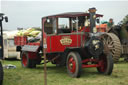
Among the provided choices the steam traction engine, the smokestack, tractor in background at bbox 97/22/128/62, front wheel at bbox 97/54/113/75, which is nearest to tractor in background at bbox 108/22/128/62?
tractor in background at bbox 97/22/128/62

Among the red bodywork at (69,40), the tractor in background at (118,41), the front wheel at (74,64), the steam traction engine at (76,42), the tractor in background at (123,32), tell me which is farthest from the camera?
the tractor in background at (123,32)

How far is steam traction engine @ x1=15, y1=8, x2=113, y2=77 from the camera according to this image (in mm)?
8125

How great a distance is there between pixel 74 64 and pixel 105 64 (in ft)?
4.69

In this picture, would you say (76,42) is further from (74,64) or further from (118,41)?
(118,41)

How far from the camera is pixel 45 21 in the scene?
32.0 feet

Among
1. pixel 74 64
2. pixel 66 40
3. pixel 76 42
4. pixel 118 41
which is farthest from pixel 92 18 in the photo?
pixel 118 41

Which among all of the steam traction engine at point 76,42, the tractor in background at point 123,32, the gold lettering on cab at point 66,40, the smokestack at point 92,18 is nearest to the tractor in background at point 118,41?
the tractor in background at point 123,32

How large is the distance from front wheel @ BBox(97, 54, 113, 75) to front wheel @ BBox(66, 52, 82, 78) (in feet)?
3.89

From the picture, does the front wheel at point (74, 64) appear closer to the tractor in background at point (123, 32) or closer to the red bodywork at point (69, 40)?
the red bodywork at point (69, 40)

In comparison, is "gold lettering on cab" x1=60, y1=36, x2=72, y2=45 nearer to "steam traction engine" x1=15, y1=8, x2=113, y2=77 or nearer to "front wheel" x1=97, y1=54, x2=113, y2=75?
"steam traction engine" x1=15, y1=8, x2=113, y2=77

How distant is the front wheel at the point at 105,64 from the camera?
329 inches

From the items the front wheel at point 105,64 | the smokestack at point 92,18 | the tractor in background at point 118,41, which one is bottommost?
the front wheel at point 105,64

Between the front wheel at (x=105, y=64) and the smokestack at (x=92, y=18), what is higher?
the smokestack at (x=92, y=18)

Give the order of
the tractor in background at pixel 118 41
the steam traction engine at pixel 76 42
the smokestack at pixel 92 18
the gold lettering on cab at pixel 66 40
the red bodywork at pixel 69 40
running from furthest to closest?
the tractor in background at pixel 118 41 → the gold lettering on cab at pixel 66 40 → the smokestack at pixel 92 18 → the red bodywork at pixel 69 40 → the steam traction engine at pixel 76 42
